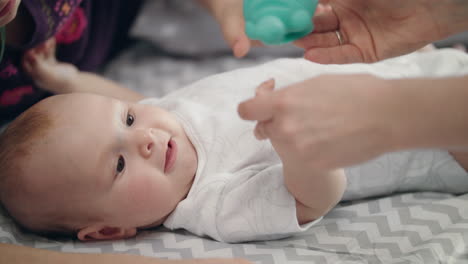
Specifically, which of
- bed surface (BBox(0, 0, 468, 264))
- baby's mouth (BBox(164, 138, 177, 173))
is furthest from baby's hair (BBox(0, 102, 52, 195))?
baby's mouth (BBox(164, 138, 177, 173))

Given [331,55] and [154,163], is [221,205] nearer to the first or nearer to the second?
[154,163]

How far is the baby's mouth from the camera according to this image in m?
1.02

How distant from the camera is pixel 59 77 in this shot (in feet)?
4.44

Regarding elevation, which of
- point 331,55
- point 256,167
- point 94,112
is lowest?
point 256,167

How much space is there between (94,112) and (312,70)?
1.68ft

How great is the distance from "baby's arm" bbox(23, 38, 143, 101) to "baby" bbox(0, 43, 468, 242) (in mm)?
298

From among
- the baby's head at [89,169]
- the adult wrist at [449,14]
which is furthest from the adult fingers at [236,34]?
the adult wrist at [449,14]

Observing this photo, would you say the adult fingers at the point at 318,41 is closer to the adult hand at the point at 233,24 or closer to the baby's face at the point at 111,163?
the adult hand at the point at 233,24

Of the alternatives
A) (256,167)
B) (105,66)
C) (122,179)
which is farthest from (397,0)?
(105,66)

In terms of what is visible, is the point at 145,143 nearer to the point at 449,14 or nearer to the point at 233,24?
the point at 233,24

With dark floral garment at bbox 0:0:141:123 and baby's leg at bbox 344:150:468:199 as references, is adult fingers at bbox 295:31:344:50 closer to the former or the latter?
A: baby's leg at bbox 344:150:468:199

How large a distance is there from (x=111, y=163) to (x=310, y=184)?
1.32 feet

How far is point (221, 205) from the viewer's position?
1.01 metres

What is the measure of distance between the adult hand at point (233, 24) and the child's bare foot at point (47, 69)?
0.45 metres
